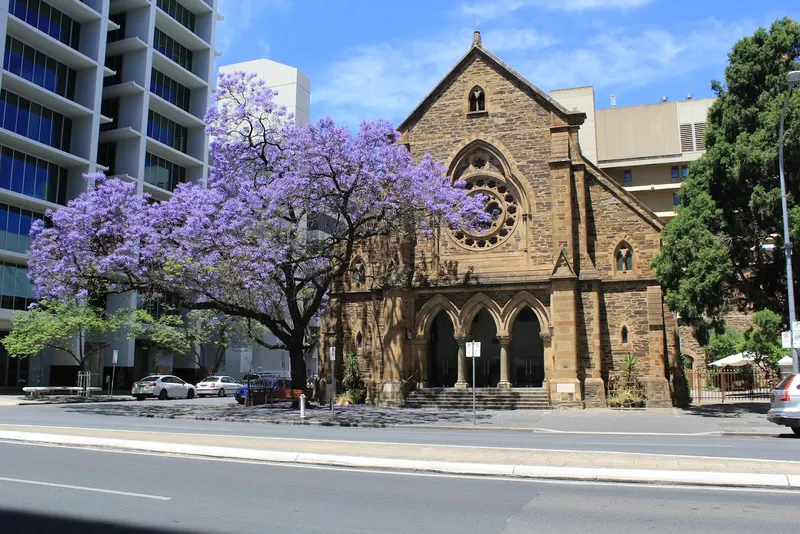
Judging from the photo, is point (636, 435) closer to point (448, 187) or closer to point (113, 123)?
point (448, 187)

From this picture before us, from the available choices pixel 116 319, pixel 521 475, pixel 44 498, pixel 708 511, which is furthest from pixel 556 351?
pixel 116 319

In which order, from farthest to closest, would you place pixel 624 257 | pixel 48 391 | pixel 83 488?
pixel 48 391, pixel 624 257, pixel 83 488

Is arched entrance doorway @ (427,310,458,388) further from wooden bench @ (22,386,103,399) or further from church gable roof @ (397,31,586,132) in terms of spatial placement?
wooden bench @ (22,386,103,399)

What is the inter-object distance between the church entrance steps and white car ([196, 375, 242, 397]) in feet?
60.3

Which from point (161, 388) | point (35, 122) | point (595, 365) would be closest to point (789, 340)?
point (595, 365)

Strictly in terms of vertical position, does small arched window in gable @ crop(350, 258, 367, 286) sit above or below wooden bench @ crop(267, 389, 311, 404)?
above

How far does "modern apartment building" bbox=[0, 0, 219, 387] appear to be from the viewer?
40.8 meters

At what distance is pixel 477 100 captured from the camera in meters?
A: 31.5

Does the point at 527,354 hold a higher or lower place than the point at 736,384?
higher

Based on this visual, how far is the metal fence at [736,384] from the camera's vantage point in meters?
34.2

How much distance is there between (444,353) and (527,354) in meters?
4.09

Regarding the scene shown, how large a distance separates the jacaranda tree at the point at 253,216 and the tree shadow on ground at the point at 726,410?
36.2ft

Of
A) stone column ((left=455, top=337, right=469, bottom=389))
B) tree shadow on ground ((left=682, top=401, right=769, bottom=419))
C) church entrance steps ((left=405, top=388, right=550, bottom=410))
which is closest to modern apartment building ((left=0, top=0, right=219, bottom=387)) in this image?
church entrance steps ((left=405, top=388, right=550, bottom=410))

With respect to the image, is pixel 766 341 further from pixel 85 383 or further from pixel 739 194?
pixel 85 383
